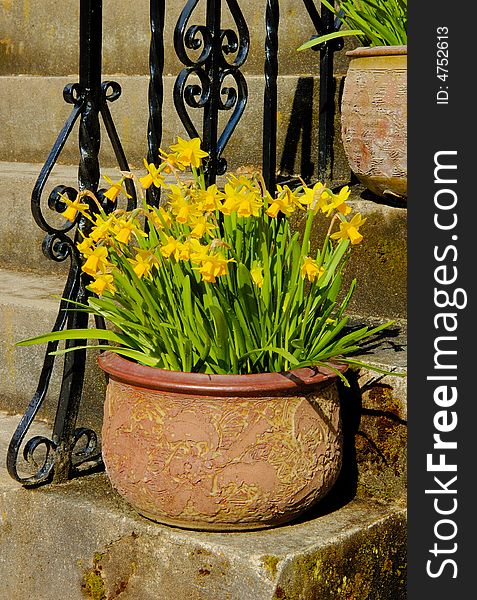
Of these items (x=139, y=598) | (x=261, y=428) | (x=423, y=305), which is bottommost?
(x=139, y=598)

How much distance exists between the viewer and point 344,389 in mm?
2279

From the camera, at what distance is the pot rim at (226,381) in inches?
75.1

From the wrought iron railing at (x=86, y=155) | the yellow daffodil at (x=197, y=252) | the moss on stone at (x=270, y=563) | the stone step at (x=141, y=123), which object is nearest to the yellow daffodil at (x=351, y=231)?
the yellow daffodil at (x=197, y=252)

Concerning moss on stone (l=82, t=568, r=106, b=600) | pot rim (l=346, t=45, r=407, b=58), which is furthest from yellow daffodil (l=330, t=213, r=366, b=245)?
moss on stone (l=82, t=568, r=106, b=600)

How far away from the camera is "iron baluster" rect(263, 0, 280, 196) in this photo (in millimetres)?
2490

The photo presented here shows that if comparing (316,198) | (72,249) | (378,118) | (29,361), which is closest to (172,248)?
(316,198)

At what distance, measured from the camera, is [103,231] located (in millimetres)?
1975

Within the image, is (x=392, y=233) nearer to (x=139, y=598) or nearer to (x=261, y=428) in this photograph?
(x=261, y=428)

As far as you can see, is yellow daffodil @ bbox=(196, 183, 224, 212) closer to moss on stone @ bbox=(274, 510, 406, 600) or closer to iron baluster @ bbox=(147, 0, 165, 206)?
iron baluster @ bbox=(147, 0, 165, 206)

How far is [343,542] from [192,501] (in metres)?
0.30

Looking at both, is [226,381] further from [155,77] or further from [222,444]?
[155,77]

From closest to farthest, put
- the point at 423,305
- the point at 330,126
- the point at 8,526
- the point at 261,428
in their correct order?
the point at 261,428
the point at 423,305
the point at 8,526
the point at 330,126

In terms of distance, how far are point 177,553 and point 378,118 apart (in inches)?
45.7

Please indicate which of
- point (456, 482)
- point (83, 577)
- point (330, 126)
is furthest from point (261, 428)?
point (330, 126)
